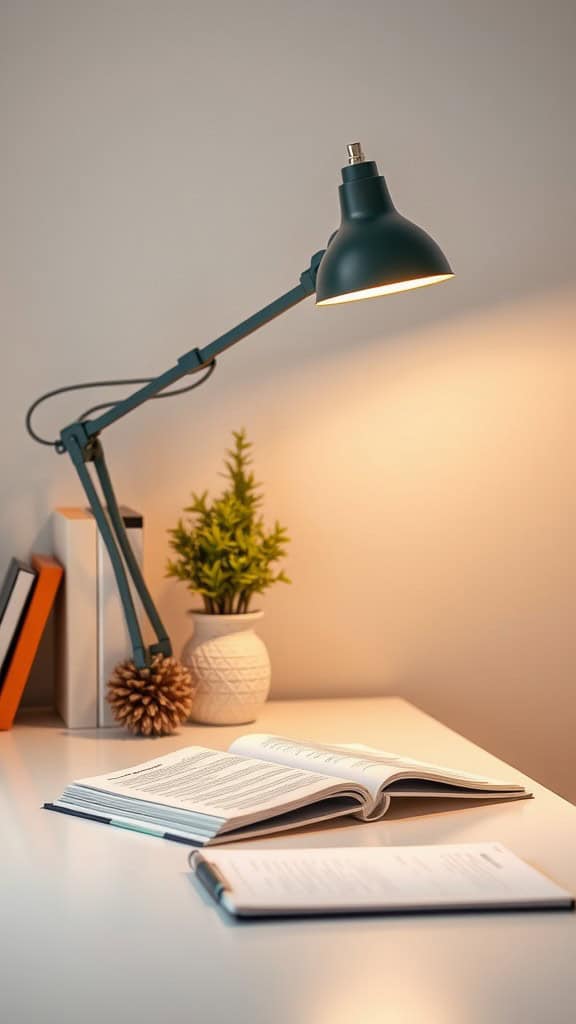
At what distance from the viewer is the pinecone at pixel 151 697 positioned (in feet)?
4.88

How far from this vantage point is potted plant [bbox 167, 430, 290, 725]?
157cm

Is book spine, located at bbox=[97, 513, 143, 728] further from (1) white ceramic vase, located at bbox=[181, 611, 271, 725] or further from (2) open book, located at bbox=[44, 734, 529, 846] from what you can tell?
(2) open book, located at bbox=[44, 734, 529, 846]

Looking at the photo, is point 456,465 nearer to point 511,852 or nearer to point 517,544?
point 517,544

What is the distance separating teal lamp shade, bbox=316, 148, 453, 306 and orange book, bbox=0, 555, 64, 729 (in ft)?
1.79

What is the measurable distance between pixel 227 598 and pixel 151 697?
20 centimetres

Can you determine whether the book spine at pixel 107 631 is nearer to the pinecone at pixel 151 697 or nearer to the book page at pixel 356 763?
the pinecone at pixel 151 697

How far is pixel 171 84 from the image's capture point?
1.75 metres

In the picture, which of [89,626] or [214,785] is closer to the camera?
[214,785]

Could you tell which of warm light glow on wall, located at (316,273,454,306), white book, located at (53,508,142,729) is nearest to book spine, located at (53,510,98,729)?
white book, located at (53,508,142,729)

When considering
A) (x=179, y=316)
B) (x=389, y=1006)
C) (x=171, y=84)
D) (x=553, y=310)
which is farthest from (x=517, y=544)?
(x=389, y=1006)

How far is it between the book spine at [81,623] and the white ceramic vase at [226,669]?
0.13 metres

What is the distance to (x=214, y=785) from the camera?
116 cm

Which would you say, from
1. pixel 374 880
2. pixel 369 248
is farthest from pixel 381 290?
pixel 374 880

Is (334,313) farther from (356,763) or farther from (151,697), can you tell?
(356,763)
